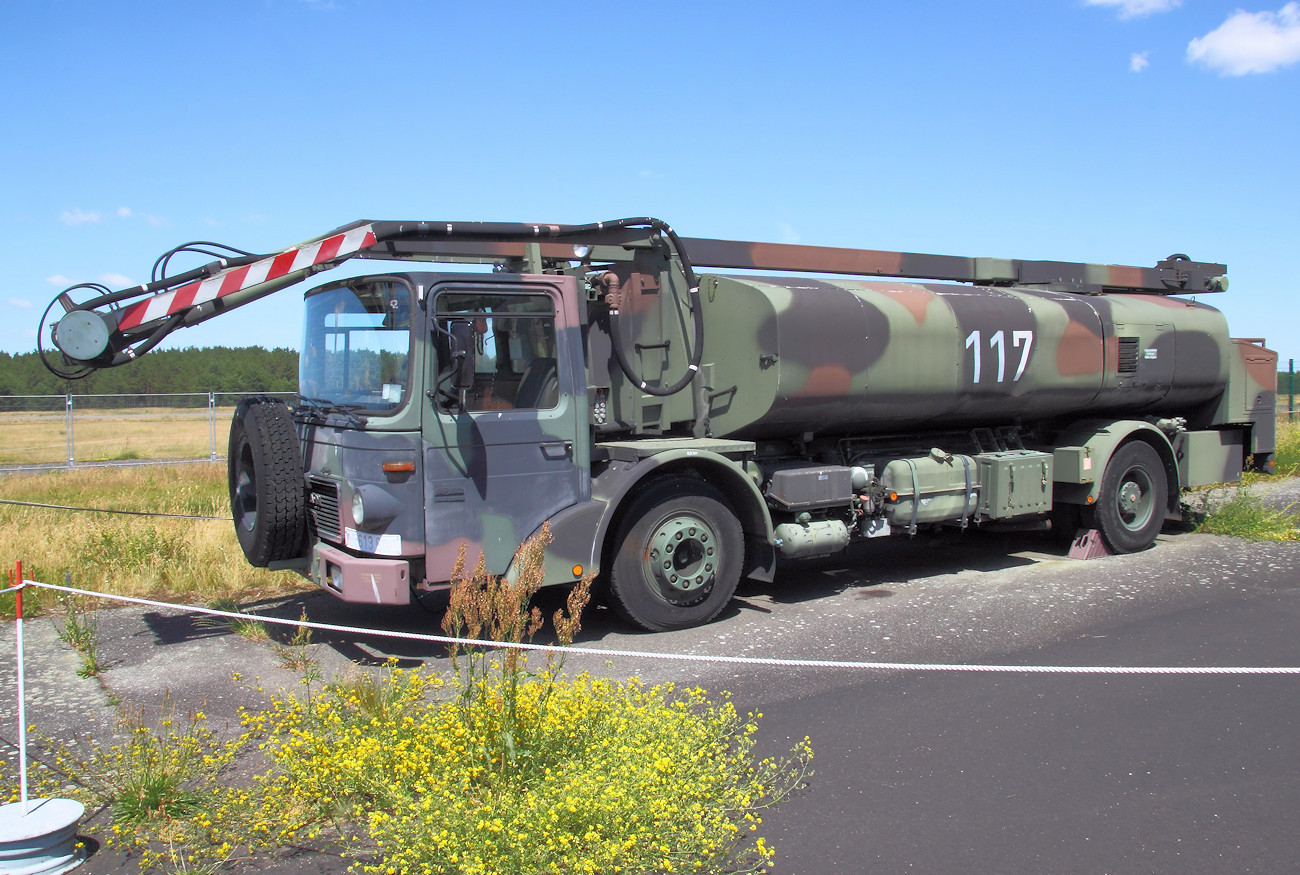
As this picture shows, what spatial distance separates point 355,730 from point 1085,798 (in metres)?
3.09

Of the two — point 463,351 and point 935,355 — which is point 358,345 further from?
point 935,355

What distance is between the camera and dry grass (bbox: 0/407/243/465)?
26.8 m

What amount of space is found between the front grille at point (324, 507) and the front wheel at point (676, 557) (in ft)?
6.00

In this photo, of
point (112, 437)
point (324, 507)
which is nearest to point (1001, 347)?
point (324, 507)

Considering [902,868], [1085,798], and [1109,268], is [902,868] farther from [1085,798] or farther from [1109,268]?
[1109,268]

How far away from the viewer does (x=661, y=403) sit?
7.52m

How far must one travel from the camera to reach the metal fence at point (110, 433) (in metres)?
24.5

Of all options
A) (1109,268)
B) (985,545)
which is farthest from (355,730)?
(1109,268)

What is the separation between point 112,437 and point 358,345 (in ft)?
116

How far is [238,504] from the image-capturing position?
262 inches

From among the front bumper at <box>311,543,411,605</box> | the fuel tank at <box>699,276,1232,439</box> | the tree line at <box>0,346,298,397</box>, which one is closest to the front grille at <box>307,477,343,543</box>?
the front bumper at <box>311,543,411,605</box>

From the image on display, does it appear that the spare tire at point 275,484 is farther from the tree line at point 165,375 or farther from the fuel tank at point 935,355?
the tree line at point 165,375

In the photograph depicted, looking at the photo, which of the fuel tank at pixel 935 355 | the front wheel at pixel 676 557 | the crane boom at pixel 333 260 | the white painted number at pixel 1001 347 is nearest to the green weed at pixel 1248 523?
the fuel tank at pixel 935 355

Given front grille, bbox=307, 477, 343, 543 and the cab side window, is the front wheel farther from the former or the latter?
front grille, bbox=307, 477, 343, 543
